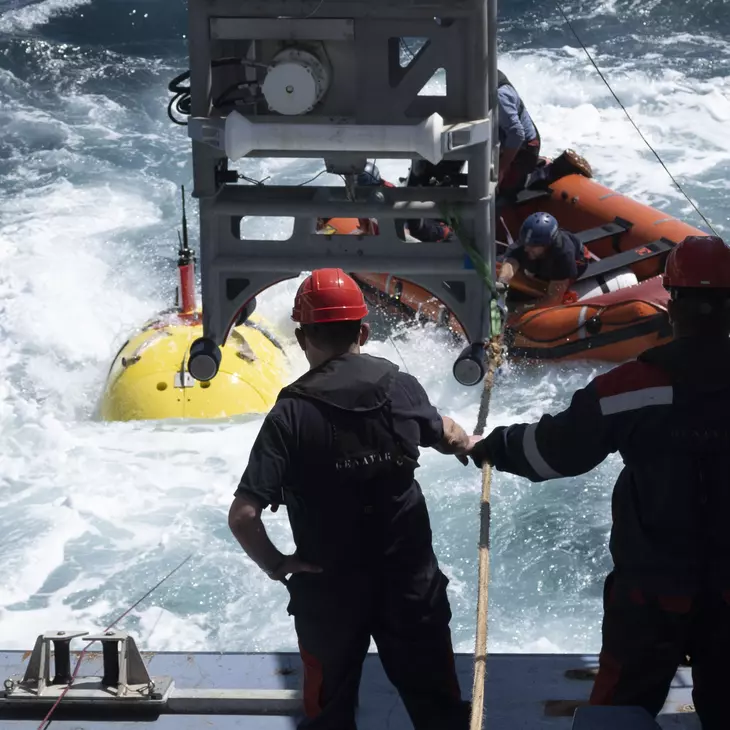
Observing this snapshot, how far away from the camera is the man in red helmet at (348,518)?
2721mm

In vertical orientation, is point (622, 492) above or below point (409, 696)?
above

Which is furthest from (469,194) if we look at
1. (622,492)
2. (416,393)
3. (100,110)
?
(100,110)

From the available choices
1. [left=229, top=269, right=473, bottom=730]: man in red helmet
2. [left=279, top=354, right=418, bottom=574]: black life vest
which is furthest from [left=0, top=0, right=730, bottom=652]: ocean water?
[left=279, top=354, right=418, bottom=574]: black life vest

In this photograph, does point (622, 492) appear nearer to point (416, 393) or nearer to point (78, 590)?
point (416, 393)

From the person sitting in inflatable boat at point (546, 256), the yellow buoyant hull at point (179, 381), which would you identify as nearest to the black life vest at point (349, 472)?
the yellow buoyant hull at point (179, 381)

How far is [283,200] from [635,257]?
563 centimetres

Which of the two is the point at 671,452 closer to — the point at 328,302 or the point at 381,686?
the point at 328,302

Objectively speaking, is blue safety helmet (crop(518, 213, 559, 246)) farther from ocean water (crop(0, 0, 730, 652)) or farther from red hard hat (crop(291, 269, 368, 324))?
red hard hat (crop(291, 269, 368, 324))

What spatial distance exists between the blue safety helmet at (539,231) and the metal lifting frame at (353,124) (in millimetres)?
4378

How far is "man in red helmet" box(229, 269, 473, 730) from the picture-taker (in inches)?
107

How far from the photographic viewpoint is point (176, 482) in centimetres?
731

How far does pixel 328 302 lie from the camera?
2.79 metres

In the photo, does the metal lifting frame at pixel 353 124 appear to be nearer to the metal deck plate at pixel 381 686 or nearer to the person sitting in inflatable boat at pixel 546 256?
the metal deck plate at pixel 381 686

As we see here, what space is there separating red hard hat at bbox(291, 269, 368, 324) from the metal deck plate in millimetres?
1139
